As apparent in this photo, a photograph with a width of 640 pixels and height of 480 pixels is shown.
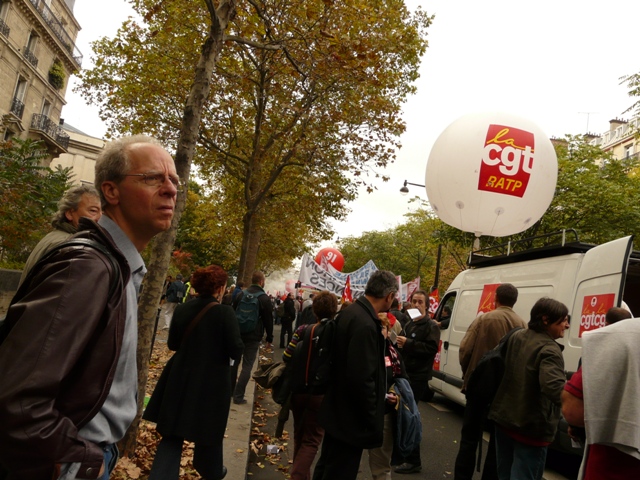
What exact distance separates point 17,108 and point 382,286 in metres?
33.8

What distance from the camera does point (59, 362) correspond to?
1.24m

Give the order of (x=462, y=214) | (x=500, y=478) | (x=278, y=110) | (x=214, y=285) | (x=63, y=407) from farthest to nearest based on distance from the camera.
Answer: (x=278, y=110) → (x=462, y=214) → (x=214, y=285) → (x=500, y=478) → (x=63, y=407)

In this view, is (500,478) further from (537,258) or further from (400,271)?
(400,271)

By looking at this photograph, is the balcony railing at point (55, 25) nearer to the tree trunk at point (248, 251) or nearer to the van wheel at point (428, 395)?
the tree trunk at point (248, 251)

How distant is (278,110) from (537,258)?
29.5ft

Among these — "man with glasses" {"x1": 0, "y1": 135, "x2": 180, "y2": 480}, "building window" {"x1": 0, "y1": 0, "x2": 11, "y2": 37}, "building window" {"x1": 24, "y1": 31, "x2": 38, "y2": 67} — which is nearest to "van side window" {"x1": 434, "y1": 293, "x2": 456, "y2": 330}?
"man with glasses" {"x1": 0, "y1": 135, "x2": 180, "y2": 480}

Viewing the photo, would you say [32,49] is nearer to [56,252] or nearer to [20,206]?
[20,206]

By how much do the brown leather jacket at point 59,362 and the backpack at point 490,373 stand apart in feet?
11.9

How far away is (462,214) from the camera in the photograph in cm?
805

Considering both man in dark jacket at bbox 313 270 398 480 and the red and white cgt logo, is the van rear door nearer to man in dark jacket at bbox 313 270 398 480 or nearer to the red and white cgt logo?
the red and white cgt logo

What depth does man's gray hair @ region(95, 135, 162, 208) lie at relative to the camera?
1.78m

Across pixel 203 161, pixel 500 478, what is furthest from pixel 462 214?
pixel 203 161

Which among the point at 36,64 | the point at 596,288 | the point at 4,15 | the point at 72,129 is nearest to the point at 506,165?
the point at 596,288

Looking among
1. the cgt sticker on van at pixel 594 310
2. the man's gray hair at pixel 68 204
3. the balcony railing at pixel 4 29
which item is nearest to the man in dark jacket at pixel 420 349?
the cgt sticker on van at pixel 594 310
